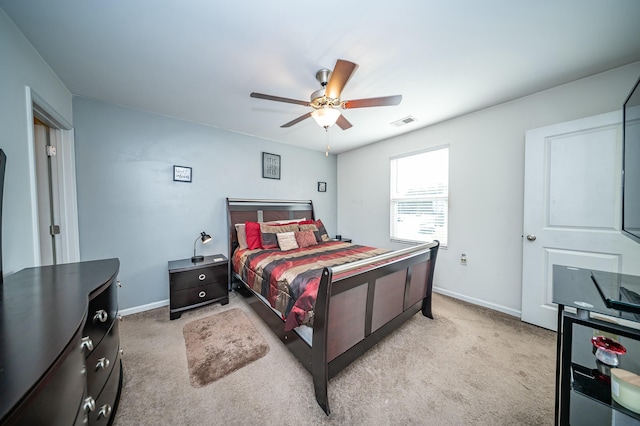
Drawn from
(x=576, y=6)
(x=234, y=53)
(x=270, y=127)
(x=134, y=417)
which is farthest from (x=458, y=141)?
(x=134, y=417)

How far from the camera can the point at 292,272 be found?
6.58 feet

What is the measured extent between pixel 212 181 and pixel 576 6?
151 inches

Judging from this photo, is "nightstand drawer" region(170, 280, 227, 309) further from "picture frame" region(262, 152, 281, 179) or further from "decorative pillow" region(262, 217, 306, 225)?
"picture frame" region(262, 152, 281, 179)

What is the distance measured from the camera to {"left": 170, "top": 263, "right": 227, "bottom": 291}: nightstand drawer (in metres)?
2.50

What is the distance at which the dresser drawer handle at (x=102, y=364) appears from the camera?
1.07 m

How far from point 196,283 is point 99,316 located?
1602 millimetres

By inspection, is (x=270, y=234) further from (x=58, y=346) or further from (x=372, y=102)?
(x=58, y=346)

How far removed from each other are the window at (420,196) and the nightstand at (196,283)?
2.89 metres

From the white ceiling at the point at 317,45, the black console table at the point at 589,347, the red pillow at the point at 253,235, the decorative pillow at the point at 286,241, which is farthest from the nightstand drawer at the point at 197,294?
the black console table at the point at 589,347

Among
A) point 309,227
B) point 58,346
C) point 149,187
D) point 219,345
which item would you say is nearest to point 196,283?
point 219,345

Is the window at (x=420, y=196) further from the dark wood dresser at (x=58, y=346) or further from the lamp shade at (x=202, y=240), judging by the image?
the dark wood dresser at (x=58, y=346)

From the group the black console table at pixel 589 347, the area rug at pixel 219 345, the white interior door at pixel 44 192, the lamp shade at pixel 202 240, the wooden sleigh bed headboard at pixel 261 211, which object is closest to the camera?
the black console table at pixel 589 347

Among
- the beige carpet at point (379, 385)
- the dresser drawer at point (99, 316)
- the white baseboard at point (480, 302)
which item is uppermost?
the dresser drawer at point (99, 316)

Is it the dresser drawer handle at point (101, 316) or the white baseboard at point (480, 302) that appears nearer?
the dresser drawer handle at point (101, 316)
